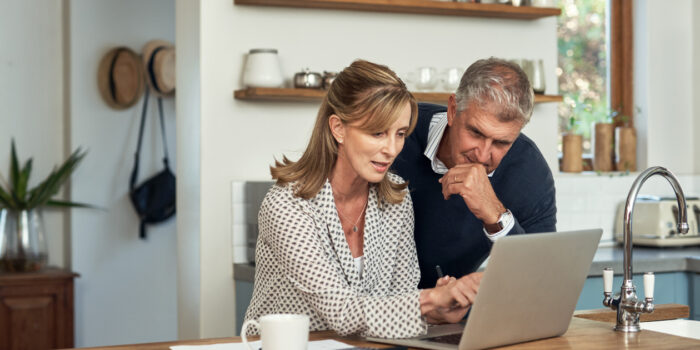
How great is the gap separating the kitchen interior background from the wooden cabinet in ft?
0.79

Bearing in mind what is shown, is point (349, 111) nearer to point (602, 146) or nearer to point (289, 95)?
point (289, 95)

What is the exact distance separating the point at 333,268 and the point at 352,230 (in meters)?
0.22

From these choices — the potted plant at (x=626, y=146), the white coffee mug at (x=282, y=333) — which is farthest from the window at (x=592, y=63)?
the white coffee mug at (x=282, y=333)

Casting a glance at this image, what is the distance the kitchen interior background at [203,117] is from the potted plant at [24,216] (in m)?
0.22

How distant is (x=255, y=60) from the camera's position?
11.0ft

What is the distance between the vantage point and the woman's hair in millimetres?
1869

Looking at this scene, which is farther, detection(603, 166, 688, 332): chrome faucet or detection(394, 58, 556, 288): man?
detection(394, 58, 556, 288): man

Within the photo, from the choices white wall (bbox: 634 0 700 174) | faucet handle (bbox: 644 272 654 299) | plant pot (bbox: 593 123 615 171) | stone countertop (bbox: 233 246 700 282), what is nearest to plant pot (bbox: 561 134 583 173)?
plant pot (bbox: 593 123 615 171)

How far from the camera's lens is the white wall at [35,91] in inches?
185

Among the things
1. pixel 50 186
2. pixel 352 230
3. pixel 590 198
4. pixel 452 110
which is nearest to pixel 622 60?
pixel 590 198

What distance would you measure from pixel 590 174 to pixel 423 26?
1096 millimetres

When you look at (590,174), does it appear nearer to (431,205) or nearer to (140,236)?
(431,205)

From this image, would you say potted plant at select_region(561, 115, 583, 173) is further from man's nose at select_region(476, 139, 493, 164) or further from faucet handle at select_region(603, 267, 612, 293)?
faucet handle at select_region(603, 267, 612, 293)

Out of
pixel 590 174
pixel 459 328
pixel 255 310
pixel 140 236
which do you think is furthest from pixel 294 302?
pixel 140 236
